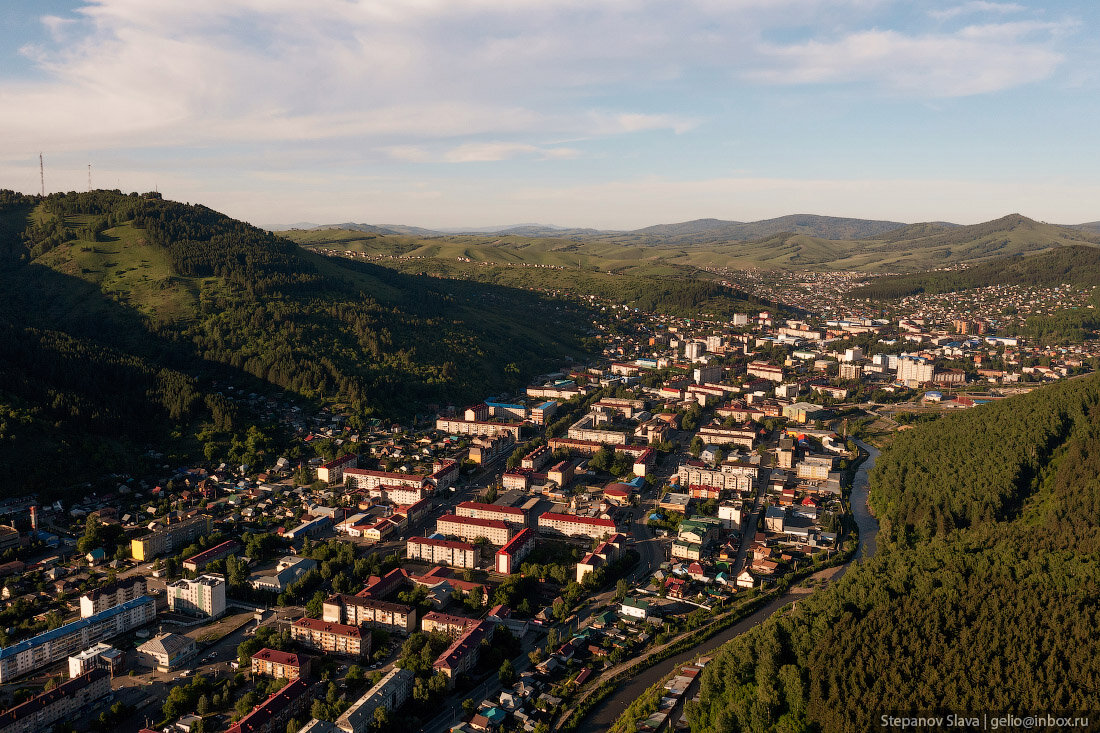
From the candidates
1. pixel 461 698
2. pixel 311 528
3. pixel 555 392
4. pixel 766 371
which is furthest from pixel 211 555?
pixel 766 371

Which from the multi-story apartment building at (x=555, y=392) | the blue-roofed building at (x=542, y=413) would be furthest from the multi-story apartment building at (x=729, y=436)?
the multi-story apartment building at (x=555, y=392)

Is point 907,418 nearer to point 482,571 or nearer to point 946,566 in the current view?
point 946,566

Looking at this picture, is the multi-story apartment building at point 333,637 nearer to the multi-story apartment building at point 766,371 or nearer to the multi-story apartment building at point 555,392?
the multi-story apartment building at point 555,392

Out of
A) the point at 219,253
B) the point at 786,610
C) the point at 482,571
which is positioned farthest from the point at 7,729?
the point at 219,253

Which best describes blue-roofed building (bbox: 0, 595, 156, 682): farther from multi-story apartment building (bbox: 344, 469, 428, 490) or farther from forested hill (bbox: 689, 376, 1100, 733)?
forested hill (bbox: 689, 376, 1100, 733)

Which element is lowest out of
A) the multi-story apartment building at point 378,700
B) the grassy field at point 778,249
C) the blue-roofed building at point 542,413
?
the multi-story apartment building at point 378,700

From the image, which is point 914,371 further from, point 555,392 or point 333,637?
point 333,637
